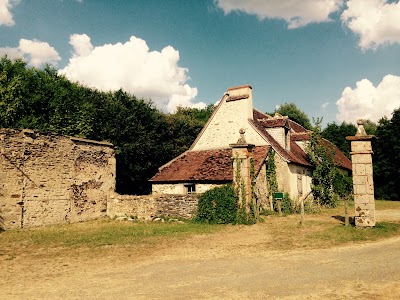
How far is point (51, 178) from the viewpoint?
56.0 ft

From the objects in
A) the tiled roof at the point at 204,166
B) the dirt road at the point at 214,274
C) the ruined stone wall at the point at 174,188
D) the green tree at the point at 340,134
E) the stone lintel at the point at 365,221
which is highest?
the green tree at the point at 340,134

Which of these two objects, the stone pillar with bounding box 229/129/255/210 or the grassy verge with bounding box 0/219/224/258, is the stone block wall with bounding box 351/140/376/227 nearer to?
the stone pillar with bounding box 229/129/255/210

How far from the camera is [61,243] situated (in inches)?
469

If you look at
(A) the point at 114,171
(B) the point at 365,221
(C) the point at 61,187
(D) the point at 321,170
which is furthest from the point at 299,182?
(C) the point at 61,187

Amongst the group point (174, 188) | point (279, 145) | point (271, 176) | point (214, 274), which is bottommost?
point (214, 274)

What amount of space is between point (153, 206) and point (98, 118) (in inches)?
504

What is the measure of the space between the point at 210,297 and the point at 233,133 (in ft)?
57.5

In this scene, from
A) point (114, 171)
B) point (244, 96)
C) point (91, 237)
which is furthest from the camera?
point (244, 96)

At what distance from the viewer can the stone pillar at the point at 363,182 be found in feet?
41.2

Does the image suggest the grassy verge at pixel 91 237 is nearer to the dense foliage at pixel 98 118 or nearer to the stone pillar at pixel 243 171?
the stone pillar at pixel 243 171

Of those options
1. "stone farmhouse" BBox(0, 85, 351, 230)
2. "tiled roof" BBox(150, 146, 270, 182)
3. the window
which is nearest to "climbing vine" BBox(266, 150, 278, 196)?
"stone farmhouse" BBox(0, 85, 351, 230)

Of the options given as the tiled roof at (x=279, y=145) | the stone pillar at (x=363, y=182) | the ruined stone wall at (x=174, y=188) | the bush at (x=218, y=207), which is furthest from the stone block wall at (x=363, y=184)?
the ruined stone wall at (x=174, y=188)

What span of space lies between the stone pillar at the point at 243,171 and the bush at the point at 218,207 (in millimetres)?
366

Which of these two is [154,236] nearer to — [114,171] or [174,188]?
[174,188]
